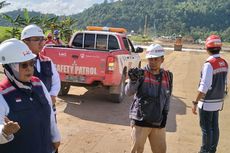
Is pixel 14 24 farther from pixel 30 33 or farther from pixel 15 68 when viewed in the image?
pixel 15 68

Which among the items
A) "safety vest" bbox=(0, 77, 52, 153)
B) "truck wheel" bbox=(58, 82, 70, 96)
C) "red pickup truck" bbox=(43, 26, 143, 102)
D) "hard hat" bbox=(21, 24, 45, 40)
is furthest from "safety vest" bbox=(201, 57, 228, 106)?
"truck wheel" bbox=(58, 82, 70, 96)

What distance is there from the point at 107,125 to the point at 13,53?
5468 millimetres

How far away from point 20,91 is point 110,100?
784 centimetres

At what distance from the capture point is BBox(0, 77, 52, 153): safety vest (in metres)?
2.88

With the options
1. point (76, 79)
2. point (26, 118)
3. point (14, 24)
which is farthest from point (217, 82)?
point (14, 24)

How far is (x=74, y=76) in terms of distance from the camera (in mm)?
9875

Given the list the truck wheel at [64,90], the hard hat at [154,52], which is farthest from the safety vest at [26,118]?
the truck wheel at [64,90]

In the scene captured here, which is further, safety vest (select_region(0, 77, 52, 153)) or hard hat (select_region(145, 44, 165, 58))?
hard hat (select_region(145, 44, 165, 58))

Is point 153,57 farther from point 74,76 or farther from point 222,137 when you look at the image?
point 74,76

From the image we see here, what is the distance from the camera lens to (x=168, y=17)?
152 meters

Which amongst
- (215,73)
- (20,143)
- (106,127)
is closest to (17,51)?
(20,143)

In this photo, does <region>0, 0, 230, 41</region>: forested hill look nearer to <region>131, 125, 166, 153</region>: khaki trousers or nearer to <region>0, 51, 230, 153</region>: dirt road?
<region>0, 51, 230, 153</region>: dirt road

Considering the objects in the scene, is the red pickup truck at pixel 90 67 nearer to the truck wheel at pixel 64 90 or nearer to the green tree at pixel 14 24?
the truck wheel at pixel 64 90

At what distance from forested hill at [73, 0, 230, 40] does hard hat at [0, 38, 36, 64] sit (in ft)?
409
